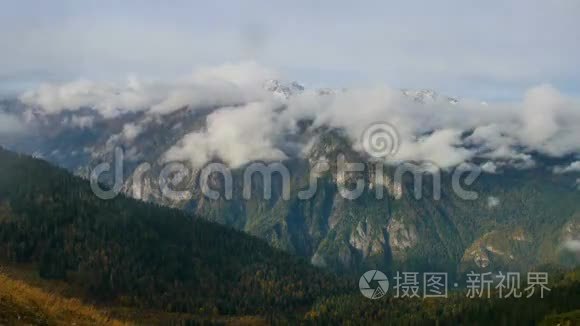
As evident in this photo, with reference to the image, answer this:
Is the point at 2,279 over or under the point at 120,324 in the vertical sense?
over

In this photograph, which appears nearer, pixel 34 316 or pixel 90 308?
pixel 34 316

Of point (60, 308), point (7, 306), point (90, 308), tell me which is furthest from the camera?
point (90, 308)

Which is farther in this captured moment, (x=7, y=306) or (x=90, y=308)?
(x=90, y=308)

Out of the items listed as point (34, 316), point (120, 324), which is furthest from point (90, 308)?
point (34, 316)

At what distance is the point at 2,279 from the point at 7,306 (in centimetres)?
718

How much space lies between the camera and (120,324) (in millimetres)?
42906

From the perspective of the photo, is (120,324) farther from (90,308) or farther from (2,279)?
(2,279)

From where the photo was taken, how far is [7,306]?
37.0m

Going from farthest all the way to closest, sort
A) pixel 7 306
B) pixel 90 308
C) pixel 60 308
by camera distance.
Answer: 1. pixel 90 308
2. pixel 60 308
3. pixel 7 306

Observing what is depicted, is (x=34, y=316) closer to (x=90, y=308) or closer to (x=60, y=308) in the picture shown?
(x=60, y=308)

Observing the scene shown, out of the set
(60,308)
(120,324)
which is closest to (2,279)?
(60,308)

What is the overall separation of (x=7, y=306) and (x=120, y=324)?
8364 millimetres

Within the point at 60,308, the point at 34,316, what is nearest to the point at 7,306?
the point at 34,316

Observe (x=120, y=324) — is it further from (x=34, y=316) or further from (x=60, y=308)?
(x=34, y=316)
